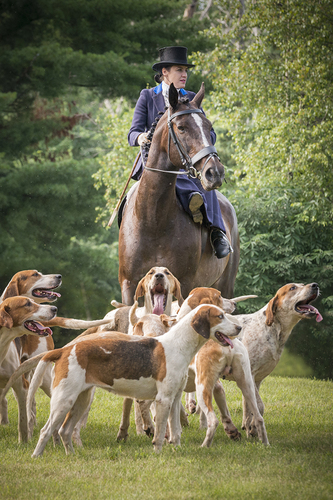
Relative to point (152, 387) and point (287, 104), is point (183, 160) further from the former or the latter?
point (287, 104)

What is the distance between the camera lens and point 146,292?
5.96 metres

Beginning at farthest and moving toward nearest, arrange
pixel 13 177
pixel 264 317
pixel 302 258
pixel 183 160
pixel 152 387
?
pixel 13 177 < pixel 302 258 < pixel 264 317 < pixel 183 160 < pixel 152 387

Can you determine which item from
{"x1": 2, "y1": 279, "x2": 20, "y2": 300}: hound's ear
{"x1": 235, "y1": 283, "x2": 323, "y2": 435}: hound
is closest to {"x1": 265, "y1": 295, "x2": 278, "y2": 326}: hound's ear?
{"x1": 235, "y1": 283, "x2": 323, "y2": 435}: hound

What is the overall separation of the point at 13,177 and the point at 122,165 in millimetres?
3687

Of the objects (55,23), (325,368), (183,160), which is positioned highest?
(55,23)

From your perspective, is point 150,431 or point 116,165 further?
point 116,165

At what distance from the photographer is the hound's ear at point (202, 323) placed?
473 centimetres

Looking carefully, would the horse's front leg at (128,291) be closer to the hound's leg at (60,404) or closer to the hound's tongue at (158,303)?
the hound's tongue at (158,303)

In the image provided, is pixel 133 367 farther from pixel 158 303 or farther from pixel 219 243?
pixel 219 243

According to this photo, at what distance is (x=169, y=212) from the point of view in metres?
6.24

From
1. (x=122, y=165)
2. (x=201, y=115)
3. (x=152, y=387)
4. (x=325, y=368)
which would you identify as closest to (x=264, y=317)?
(x=152, y=387)

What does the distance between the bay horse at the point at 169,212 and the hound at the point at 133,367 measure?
133 centimetres

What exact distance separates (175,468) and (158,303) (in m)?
1.93

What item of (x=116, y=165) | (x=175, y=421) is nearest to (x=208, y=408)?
(x=175, y=421)
